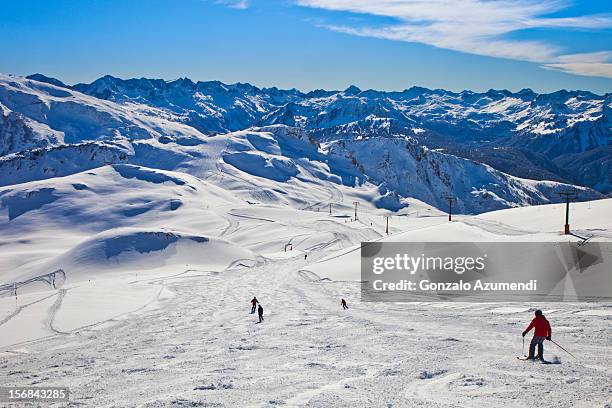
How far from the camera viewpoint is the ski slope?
43.2 feet

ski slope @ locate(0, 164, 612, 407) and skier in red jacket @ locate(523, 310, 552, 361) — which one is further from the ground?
skier in red jacket @ locate(523, 310, 552, 361)

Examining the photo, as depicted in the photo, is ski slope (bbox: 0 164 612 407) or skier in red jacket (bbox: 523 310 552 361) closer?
ski slope (bbox: 0 164 612 407)

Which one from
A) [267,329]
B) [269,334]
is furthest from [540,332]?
[267,329]

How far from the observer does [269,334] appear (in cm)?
2309

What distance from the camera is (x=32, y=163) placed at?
169375 mm

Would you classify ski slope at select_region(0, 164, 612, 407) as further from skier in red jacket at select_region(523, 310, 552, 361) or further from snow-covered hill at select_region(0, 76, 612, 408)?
skier in red jacket at select_region(523, 310, 552, 361)

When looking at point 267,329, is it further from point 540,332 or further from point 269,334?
point 540,332

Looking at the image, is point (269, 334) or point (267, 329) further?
point (267, 329)

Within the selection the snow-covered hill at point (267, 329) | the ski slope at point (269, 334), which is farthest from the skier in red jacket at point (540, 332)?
the snow-covered hill at point (267, 329)

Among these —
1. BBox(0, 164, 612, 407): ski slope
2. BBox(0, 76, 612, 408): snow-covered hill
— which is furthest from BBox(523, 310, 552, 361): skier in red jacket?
BBox(0, 76, 612, 408): snow-covered hill

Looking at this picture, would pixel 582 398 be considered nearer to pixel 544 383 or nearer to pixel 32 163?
pixel 544 383

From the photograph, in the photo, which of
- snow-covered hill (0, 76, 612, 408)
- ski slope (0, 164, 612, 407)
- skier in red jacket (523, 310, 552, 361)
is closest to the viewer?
ski slope (0, 164, 612, 407)

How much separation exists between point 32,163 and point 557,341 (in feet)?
605

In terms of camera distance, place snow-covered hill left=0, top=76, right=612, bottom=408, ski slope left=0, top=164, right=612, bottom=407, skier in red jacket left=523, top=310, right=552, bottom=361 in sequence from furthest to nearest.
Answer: skier in red jacket left=523, top=310, right=552, bottom=361 < snow-covered hill left=0, top=76, right=612, bottom=408 < ski slope left=0, top=164, right=612, bottom=407
